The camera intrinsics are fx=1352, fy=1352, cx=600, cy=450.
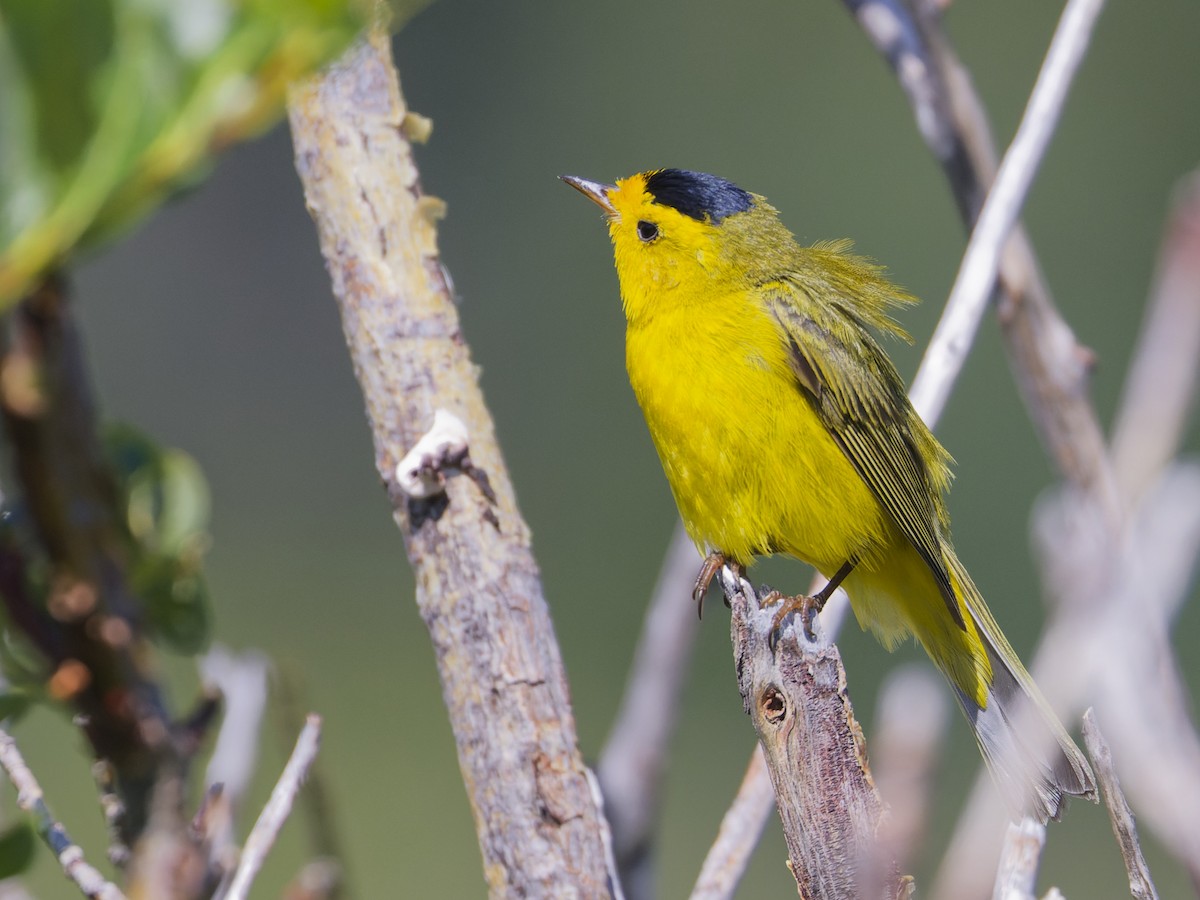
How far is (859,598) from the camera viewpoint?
3377 mm

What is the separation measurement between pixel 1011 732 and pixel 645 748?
0.94 metres

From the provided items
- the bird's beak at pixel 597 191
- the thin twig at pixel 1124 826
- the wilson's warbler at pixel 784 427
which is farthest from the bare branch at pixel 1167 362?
the bird's beak at pixel 597 191

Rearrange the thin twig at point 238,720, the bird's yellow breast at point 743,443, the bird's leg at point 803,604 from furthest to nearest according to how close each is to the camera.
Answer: the bird's yellow breast at point 743,443 → the bird's leg at point 803,604 → the thin twig at point 238,720

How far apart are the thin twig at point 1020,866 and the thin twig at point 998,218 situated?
0.95 meters

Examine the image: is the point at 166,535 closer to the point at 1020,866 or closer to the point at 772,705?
the point at 1020,866

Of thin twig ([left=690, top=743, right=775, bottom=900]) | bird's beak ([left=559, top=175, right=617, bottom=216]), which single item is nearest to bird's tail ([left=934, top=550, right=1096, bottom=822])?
thin twig ([left=690, top=743, right=775, bottom=900])

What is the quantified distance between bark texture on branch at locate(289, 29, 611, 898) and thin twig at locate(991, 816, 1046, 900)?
0.48 m

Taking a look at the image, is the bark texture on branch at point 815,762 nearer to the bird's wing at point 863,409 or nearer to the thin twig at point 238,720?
the thin twig at point 238,720

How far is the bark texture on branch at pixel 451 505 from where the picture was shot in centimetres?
163

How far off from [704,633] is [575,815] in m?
8.68

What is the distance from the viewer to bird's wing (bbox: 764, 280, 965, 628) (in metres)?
3.02

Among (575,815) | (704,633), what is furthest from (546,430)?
(575,815)

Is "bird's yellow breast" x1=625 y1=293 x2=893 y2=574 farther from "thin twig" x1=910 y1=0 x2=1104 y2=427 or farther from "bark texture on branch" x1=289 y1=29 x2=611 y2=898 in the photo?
"bark texture on branch" x1=289 y1=29 x2=611 y2=898

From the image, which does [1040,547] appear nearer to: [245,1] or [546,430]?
[245,1]
